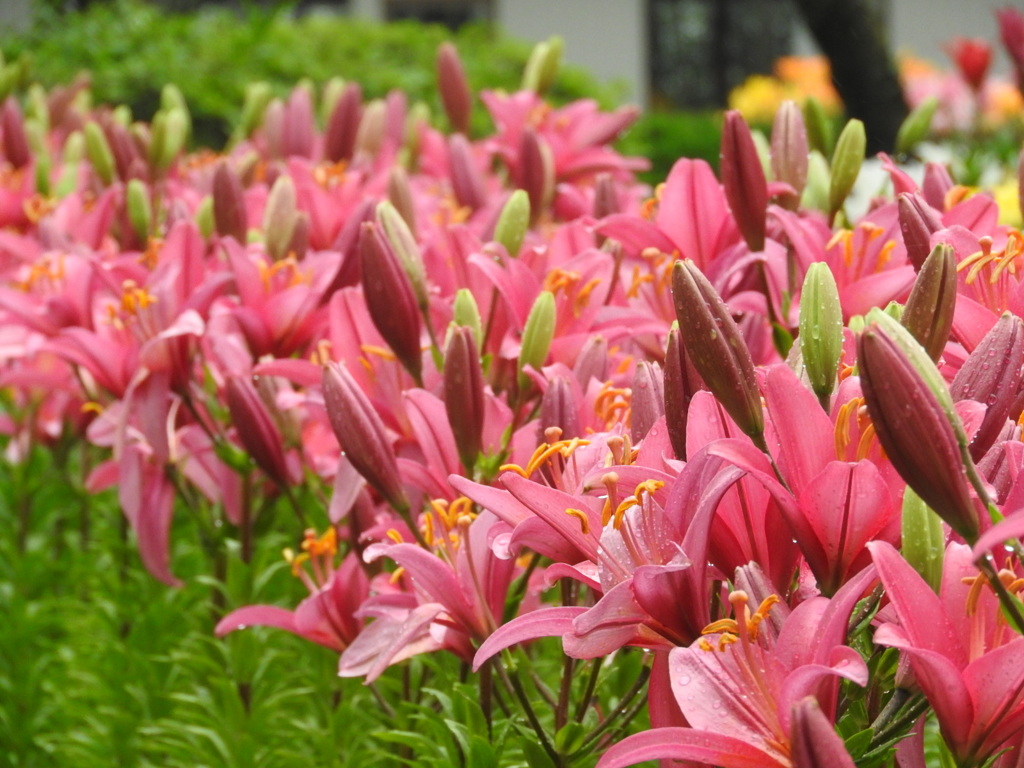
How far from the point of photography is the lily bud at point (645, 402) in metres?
0.86

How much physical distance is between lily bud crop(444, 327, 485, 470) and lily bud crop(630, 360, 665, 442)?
6.6 inches

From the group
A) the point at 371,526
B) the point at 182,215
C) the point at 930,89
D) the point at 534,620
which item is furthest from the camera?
the point at 930,89

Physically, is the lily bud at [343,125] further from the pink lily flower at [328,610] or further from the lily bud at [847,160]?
the pink lily flower at [328,610]

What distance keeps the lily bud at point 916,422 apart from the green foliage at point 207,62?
10.3 feet

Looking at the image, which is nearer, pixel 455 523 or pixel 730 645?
pixel 730 645

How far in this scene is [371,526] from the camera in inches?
44.8

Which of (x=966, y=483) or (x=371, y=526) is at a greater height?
(x=966, y=483)

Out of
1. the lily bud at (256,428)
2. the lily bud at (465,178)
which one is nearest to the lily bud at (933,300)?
the lily bud at (256,428)

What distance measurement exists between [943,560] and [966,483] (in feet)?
0.20

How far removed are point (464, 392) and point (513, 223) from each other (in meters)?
0.33

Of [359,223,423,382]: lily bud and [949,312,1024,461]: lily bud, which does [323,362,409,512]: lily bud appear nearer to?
[359,223,423,382]: lily bud

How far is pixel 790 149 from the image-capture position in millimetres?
1292

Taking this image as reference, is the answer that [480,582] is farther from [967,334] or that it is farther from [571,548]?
[967,334]

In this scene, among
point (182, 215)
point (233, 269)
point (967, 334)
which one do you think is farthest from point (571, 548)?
point (182, 215)
